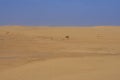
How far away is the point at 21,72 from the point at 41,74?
0.74 metres

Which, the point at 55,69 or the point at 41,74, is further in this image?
the point at 55,69

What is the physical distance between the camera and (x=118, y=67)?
8539 mm

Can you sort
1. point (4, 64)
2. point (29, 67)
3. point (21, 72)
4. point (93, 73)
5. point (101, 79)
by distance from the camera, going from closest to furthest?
point (101, 79) < point (93, 73) < point (21, 72) < point (29, 67) < point (4, 64)

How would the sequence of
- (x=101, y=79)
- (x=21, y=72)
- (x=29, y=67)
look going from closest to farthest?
(x=101, y=79)
(x=21, y=72)
(x=29, y=67)

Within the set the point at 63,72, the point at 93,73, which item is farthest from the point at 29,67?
the point at 93,73

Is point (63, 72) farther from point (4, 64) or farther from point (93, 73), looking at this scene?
point (4, 64)

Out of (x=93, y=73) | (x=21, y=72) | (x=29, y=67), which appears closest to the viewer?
(x=93, y=73)

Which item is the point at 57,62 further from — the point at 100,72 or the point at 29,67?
the point at 100,72

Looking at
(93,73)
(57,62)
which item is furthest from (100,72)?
(57,62)

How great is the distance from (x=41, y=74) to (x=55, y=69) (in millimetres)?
738

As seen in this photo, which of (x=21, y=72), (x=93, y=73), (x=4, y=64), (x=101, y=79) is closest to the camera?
(x=101, y=79)

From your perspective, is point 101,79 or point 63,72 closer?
point 101,79

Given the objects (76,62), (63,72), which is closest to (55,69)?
(63,72)

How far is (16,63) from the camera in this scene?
36.0 ft
